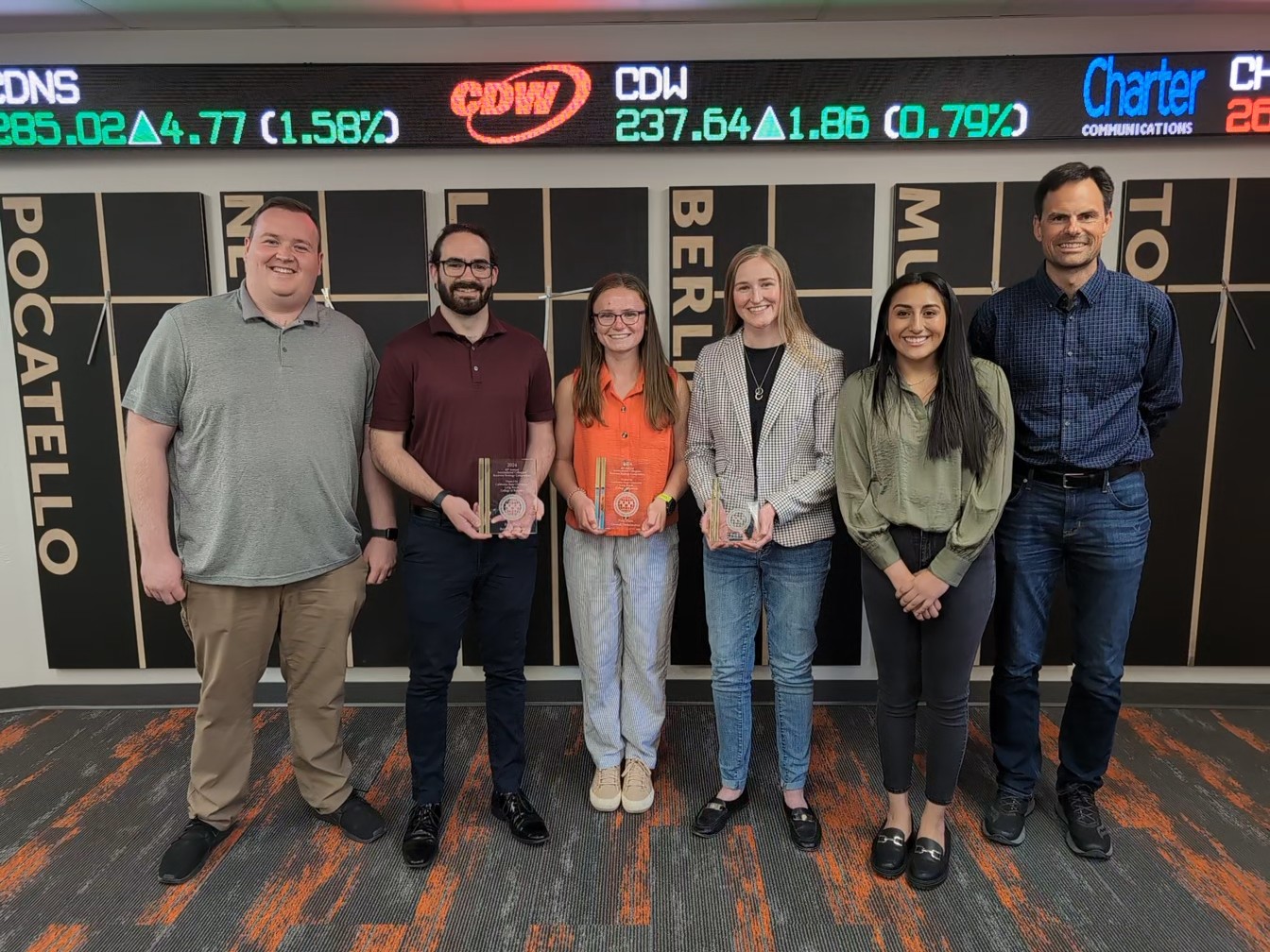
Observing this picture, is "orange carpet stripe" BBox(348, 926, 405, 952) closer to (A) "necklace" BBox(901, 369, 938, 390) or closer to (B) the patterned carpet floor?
(B) the patterned carpet floor

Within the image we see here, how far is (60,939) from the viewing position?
1999mm

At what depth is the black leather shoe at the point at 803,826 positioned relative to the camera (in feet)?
7.56

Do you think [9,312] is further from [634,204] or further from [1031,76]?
[1031,76]

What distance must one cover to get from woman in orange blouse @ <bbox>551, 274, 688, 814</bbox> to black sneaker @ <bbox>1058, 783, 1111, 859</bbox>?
1.28 meters

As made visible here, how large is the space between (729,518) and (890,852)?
1.04 m

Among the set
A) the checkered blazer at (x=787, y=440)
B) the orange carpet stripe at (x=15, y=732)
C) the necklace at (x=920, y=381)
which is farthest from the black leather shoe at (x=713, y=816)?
the orange carpet stripe at (x=15, y=732)

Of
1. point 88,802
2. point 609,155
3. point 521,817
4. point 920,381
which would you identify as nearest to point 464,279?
point 609,155

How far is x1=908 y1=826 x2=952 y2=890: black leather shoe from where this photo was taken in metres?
2.13

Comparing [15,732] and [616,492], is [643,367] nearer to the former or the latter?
[616,492]

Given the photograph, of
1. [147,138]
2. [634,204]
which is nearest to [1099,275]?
[634,204]

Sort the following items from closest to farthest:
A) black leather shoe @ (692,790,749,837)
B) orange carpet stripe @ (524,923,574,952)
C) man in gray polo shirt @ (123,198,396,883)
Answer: orange carpet stripe @ (524,923,574,952) → man in gray polo shirt @ (123,198,396,883) → black leather shoe @ (692,790,749,837)

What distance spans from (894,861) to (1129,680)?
1.78 m

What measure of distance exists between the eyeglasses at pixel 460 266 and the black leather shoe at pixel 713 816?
1755 mm

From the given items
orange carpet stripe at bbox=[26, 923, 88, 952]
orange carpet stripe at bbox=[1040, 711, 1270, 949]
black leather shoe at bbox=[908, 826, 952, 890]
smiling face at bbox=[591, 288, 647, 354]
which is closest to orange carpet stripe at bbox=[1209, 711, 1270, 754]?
orange carpet stripe at bbox=[1040, 711, 1270, 949]
